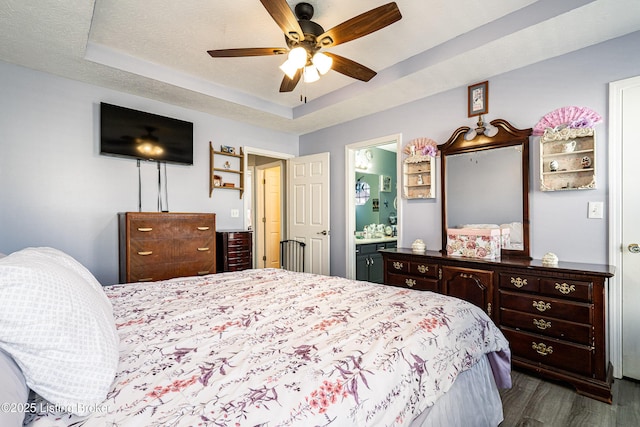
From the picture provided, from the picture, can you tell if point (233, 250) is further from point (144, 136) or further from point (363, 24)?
point (363, 24)

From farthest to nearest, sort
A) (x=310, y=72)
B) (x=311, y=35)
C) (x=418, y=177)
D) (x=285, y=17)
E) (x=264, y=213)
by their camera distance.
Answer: (x=264, y=213) < (x=418, y=177) < (x=310, y=72) < (x=311, y=35) < (x=285, y=17)

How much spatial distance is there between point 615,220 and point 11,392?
10.8 feet

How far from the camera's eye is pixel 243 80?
3346 millimetres

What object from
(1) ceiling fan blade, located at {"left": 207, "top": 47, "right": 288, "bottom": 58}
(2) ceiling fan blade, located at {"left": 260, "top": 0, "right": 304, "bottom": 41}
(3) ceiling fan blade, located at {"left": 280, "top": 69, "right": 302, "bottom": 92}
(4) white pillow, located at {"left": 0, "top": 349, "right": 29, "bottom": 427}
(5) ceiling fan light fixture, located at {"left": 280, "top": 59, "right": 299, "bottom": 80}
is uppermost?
(2) ceiling fan blade, located at {"left": 260, "top": 0, "right": 304, "bottom": 41}

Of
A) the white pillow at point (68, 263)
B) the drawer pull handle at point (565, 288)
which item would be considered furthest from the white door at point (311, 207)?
the white pillow at point (68, 263)

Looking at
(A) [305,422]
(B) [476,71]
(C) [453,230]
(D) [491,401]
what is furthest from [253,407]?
(B) [476,71]

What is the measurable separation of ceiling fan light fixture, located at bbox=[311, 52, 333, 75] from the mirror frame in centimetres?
164

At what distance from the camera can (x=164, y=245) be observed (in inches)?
123

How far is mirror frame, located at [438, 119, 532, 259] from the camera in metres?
2.69

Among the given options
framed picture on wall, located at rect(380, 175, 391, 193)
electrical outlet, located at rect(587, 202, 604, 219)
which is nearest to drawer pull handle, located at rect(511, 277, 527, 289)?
electrical outlet, located at rect(587, 202, 604, 219)

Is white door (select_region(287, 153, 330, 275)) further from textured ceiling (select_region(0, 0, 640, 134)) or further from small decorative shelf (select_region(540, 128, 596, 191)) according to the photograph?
small decorative shelf (select_region(540, 128, 596, 191))

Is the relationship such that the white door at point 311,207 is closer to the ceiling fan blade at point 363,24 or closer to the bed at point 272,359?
the ceiling fan blade at point 363,24

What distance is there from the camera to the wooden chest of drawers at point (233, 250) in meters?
3.68

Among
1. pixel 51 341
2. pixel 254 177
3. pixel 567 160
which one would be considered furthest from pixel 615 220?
pixel 254 177
